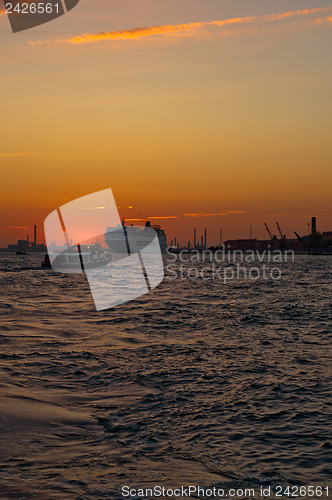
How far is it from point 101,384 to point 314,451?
5.10m

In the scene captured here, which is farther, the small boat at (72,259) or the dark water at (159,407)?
the small boat at (72,259)

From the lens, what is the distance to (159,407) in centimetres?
980

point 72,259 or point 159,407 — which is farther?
point 72,259

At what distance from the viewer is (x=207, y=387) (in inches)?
442

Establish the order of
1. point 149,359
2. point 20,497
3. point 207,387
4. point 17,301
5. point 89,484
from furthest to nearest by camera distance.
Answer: point 17,301 → point 149,359 → point 207,387 → point 89,484 → point 20,497

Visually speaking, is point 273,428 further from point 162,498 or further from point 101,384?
point 101,384

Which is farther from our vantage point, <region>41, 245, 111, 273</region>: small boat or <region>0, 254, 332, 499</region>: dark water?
<region>41, 245, 111, 273</region>: small boat

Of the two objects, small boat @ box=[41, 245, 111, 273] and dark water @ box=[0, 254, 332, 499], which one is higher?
dark water @ box=[0, 254, 332, 499]

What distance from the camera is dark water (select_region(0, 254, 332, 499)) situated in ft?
22.3

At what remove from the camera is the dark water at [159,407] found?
22.3 feet

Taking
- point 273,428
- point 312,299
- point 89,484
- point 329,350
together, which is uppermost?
point 89,484

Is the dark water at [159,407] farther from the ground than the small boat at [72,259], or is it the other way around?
the dark water at [159,407]

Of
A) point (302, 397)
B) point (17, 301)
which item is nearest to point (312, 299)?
point (17, 301)

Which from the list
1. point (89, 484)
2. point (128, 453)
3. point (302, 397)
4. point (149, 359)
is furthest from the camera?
point (149, 359)
